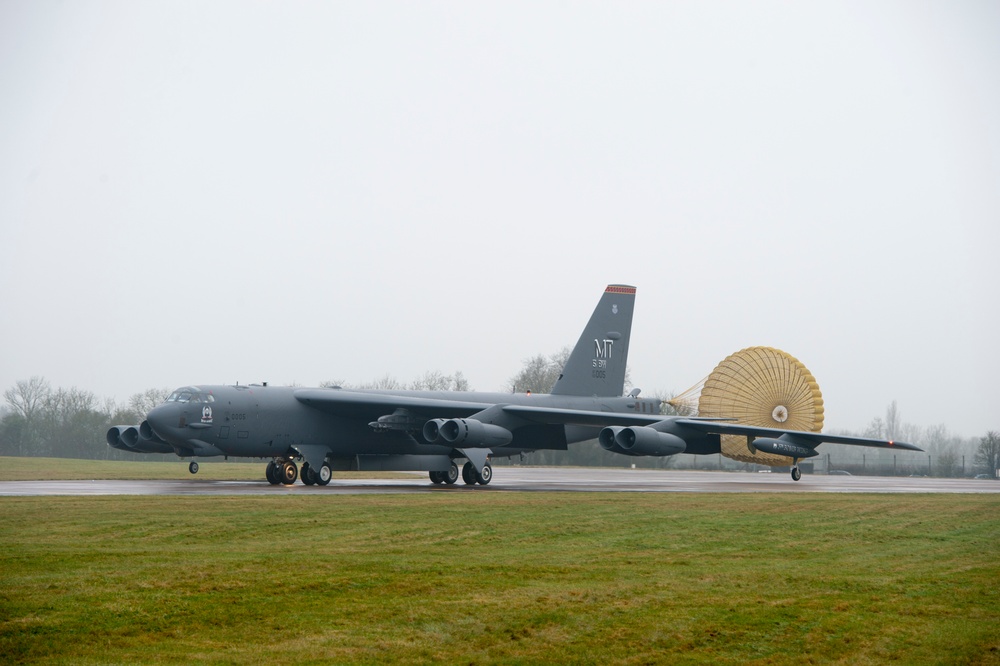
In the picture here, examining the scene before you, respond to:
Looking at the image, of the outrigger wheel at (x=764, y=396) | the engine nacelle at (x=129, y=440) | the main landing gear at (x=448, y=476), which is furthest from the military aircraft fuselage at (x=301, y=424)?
the outrigger wheel at (x=764, y=396)

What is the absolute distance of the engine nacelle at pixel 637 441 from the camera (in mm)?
30484

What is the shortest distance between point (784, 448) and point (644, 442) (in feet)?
33.1

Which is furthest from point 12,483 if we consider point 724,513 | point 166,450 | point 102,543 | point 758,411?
point 758,411

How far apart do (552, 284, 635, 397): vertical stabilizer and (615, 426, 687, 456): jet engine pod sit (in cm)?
581

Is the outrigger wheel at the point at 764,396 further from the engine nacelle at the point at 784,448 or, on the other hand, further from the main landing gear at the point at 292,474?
the main landing gear at the point at 292,474

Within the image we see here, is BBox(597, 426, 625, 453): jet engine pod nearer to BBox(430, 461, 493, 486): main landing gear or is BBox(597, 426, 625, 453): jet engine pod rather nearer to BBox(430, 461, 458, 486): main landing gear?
BBox(430, 461, 493, 486): main landing gear

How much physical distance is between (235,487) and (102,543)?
14220mm

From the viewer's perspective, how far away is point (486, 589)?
10.6 m

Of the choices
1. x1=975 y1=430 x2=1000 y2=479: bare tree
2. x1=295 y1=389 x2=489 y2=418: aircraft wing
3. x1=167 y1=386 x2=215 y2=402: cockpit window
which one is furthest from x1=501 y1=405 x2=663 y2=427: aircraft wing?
x1=975 y1=430 x2=1000 y2=479: bare tree

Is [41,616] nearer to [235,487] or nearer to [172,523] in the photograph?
[172,523]

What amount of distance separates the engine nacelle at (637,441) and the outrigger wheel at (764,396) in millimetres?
13421

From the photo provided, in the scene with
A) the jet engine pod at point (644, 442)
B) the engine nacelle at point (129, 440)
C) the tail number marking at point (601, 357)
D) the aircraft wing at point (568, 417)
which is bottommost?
the engine nacelle at point (129, 440)

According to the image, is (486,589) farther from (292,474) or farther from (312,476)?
(292,474)

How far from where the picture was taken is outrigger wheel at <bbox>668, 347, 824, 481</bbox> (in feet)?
145
